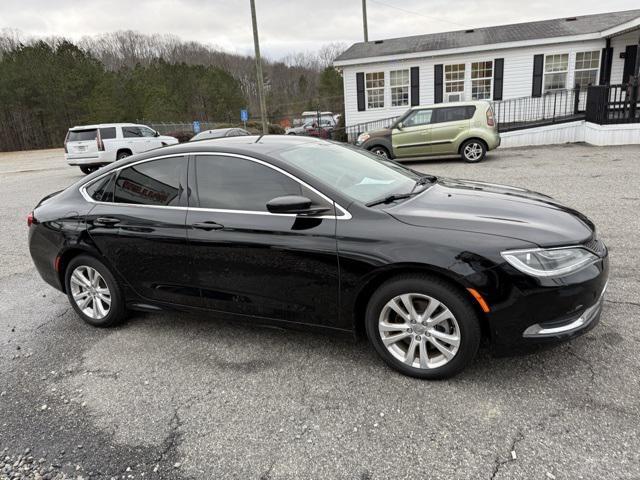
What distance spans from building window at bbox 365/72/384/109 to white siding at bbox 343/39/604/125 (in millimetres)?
209

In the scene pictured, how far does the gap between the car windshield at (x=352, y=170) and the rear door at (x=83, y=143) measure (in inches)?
571

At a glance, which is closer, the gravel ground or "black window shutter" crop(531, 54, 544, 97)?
the gravel ground

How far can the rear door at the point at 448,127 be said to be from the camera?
1243cm

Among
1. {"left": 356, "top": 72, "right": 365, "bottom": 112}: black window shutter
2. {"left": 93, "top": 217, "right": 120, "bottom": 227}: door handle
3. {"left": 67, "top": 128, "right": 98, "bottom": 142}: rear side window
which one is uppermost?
{"left": 356, "top": 72, "right": 365, "bottom": 112}: black window shutter

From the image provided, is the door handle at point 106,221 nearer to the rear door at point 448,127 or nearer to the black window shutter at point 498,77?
the rear door at point 448,127

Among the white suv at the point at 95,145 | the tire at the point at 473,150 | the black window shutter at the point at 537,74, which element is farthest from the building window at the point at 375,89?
the white suv at the point at 95,145

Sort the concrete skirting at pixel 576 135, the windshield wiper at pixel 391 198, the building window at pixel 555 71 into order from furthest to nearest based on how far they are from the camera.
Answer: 1. the building window at pixel 555 71
2. the concrete skirting at pixel 576 135
3. the windshield wiper at pixel 391 198

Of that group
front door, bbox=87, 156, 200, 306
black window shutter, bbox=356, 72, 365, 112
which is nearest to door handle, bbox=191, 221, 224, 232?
front door, bbox=87, 156, 200, 306

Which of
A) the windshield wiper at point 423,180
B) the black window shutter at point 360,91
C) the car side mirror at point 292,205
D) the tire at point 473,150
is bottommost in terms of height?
the tire at point 473,150

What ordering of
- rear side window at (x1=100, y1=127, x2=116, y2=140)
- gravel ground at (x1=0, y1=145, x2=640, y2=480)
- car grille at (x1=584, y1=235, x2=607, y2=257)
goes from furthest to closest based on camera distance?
rear side window at (x1=100, y1=127, x2=116, y2=140), car grille at (x1=584, y1=235, x2=607, y2=257), gravel ground at (x1=0, y1=145, x2=640, y2=480)

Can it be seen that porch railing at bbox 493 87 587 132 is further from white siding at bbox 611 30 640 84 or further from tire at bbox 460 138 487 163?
tire at bbox 460 138 487 163

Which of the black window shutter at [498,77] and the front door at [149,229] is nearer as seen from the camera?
the front door at [149,229]

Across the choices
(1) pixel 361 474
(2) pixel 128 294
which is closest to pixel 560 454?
(1) pixel 361 474

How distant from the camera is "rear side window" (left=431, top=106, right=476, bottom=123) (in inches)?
486
